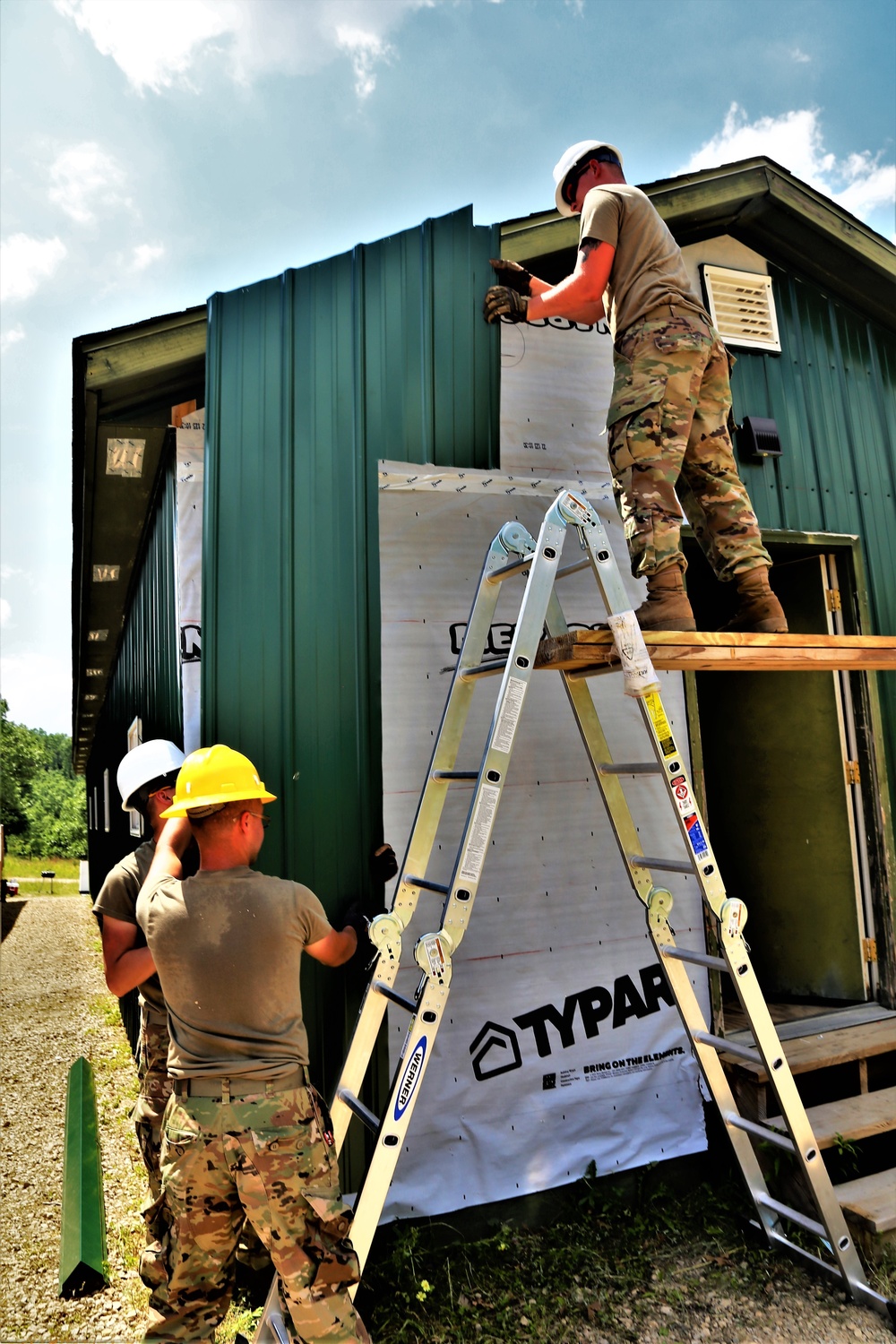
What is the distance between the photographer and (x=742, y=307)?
4230mm

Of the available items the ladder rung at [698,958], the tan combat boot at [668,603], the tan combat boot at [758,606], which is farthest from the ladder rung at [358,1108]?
the tan combat boot at [758,606]

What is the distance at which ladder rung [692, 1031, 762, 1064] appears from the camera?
8.26 feet

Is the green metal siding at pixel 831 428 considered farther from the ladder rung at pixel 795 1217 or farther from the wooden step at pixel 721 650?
the ladder rung at pixel 795 1217

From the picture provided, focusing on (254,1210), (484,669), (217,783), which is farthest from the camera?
(484,669)

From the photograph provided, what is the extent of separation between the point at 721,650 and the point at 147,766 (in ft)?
6.74

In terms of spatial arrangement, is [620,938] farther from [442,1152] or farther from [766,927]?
[766,927]

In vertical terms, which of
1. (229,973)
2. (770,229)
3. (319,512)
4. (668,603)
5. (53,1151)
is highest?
(770,229)

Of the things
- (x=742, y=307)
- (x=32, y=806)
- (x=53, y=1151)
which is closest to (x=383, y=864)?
(x=53, y=1151)

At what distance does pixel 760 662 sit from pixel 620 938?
133 cm

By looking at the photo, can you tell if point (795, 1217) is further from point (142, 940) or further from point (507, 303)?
point (507, 303)

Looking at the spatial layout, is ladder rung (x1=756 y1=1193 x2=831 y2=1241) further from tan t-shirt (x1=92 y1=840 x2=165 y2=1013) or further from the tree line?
the tree line

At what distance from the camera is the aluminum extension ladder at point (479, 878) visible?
7.15 feet

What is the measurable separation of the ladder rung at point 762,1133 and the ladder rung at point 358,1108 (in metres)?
1.23

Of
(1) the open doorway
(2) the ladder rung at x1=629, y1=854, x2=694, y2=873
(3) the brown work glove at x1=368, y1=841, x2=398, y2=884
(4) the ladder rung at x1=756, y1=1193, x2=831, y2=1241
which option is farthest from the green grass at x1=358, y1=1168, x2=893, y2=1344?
(2) the ladder rung at x1=629, y1=854, x2=694, y2=873
